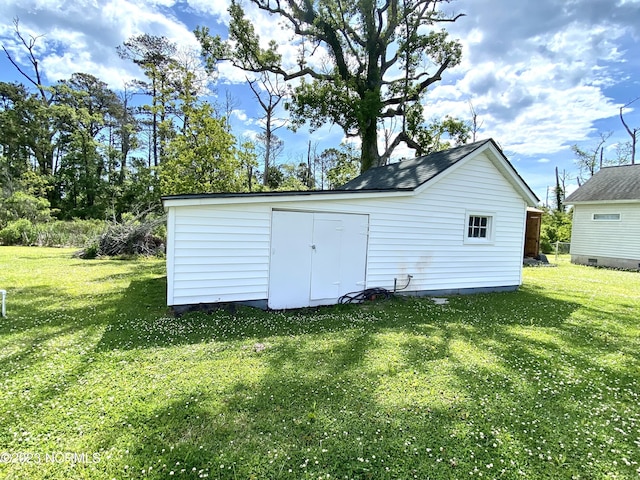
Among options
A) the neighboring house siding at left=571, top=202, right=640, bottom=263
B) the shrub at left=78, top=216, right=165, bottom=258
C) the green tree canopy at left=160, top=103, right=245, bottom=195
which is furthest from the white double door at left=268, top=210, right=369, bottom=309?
the neighboring house siding at left=571, top=202, right=640, bottom=263

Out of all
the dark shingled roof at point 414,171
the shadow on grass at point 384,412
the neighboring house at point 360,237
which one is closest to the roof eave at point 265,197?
the neighboring house at point 360,237

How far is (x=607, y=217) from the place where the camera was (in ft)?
49.8

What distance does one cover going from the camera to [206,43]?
50.2 feet

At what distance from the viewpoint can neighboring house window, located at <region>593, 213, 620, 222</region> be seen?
1480 centimetres

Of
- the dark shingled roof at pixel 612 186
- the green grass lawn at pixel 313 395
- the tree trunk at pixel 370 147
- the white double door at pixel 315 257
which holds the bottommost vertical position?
the green grass lawn at pixel 313 395

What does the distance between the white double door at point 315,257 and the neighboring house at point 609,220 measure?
15082 mm

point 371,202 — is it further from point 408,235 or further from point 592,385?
point 592,385

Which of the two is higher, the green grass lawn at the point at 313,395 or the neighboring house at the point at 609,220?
the neighboring house at the point at 609,220

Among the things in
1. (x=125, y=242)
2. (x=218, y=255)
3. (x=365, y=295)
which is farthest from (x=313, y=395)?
(x=125, y=242)

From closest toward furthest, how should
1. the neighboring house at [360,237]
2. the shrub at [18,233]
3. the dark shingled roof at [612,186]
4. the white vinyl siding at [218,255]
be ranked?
the white vinyl siding at [218,255] < the neighboring house at [360,237] < the dark shingled roof at [612,186] < the shrub at [18,233]

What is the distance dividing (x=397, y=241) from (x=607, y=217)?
14.7 meters

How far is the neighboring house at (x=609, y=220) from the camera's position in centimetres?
1417

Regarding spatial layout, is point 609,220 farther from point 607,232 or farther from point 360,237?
point 360,237

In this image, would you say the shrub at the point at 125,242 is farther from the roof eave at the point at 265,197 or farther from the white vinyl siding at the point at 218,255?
the roof eave at the point at 265,197
